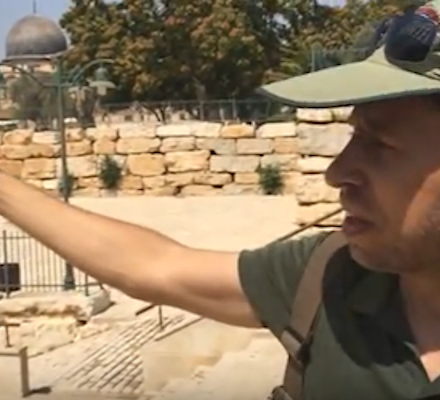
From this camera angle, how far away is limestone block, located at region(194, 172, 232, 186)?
16891 mm

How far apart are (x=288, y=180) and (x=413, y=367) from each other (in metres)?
14.8

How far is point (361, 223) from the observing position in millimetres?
1255

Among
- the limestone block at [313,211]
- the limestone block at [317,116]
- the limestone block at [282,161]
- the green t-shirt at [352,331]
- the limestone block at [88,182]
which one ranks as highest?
the green t-shirt at [352,331]

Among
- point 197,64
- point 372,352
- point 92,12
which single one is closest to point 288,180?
point 197,64

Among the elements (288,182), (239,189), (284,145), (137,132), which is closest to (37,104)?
(137,132)

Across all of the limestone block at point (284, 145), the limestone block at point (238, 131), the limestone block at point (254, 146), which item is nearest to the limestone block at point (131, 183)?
the limestone block at point (238, 131)

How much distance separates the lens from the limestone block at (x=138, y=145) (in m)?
17.0

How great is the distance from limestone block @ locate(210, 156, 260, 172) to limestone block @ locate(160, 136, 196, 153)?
1.38 feet

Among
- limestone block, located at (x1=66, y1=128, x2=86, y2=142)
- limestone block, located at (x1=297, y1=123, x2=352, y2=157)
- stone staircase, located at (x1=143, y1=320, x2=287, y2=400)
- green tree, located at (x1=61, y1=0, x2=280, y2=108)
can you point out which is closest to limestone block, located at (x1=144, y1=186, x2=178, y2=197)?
limestone block, located at (x1=66, y1=128, x2=86, y2=142)

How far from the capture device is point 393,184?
47.8 inches

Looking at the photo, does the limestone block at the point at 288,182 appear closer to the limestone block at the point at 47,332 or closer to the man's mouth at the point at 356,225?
the limestone block at the point at 47,332

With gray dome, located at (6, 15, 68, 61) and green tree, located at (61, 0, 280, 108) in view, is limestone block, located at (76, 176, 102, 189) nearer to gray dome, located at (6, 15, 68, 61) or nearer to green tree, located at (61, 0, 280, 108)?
green tree, located at (61, 0, 280, 108)

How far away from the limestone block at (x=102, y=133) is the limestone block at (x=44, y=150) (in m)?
0.60

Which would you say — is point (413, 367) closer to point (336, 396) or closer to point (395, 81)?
point (336, 396)
